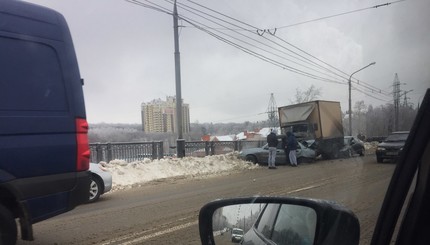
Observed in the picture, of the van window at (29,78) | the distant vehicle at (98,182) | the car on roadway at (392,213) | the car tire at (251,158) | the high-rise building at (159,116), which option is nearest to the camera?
the car on roadway at (392,213)

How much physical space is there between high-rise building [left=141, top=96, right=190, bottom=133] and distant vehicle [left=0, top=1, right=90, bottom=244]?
132 inches

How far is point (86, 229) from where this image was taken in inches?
272

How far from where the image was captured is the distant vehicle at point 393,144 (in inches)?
67.2

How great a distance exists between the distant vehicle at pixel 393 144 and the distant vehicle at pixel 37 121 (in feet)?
9.67

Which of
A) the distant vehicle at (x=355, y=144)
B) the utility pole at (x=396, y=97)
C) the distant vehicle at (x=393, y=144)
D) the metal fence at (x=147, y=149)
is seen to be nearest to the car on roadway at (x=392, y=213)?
→ the distant vehicle at (x=393, y=144)

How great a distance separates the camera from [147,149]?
1931cm

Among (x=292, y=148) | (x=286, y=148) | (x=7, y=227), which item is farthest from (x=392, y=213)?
(x=286, y=148)

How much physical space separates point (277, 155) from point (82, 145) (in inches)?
639

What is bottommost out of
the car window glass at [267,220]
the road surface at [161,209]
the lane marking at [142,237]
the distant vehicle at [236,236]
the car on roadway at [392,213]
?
the lane marking at [142,237]

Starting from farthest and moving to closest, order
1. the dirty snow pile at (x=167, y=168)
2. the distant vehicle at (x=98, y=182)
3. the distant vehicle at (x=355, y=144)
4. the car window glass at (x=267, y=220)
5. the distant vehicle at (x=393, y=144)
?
the dirty snow pile at (x=167, y=168) < the distant vehicle at (x=98, y=182) < the distant vehicle at (x=355, y=144) < the car window glass at (x=267, y=220) < the distant vehicle at (x=393, y=144)

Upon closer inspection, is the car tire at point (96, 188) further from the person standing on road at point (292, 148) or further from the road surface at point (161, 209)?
the person standing on road at point (292, 148)

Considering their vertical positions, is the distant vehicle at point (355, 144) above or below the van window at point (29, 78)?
below

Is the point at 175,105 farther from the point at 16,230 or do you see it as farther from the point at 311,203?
the point at 311,203

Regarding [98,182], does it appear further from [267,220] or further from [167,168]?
[267,220]
